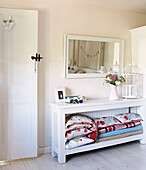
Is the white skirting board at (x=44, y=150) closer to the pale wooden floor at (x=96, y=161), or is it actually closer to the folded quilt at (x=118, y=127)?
the pale wooden floor at (x=96, y=161)

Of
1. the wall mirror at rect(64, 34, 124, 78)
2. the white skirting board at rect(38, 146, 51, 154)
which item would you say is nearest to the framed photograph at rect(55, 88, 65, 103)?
the wall mirror at rect(64, 34, 124, 78)

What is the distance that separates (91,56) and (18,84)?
4.43 feet

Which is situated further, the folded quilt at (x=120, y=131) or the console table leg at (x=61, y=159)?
the folded quilt at (x=120, y=131)

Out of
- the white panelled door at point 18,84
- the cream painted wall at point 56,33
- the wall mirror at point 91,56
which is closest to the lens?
the white panelled door at point 18,84

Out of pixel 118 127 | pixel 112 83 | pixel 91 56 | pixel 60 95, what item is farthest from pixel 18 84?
pixel 118 127

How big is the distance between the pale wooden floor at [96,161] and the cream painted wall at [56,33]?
41 centimetres

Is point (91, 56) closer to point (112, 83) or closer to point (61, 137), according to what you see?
point (112, 83)

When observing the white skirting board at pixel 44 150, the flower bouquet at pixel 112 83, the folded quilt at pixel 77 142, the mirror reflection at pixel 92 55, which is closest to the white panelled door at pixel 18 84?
Answer: the white skirting board at pixel 44 150

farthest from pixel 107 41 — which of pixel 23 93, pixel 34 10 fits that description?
pixel 23 93

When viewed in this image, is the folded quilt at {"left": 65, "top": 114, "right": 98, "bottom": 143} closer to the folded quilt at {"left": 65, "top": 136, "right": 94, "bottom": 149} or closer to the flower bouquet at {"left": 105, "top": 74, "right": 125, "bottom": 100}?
the folded quilt at {"left": 65, "top": 136, "right": 94, "bottom": 149}

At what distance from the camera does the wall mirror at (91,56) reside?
3.50 metres

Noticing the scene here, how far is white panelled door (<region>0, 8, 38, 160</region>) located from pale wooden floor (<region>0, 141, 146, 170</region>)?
22 centimetres

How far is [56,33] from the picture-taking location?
133 inches

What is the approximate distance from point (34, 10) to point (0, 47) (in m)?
0.73
